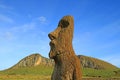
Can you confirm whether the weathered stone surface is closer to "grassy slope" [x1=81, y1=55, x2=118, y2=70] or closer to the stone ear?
"grassy slope" [x1=81, y1=55, x2=118, y2=70]

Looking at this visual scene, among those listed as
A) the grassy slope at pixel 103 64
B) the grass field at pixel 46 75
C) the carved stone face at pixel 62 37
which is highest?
the grassy slope at pixel 103 64

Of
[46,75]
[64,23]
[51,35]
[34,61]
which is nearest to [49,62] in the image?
[34,61]

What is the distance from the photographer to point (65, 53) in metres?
10.3

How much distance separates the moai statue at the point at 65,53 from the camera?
10.1 m

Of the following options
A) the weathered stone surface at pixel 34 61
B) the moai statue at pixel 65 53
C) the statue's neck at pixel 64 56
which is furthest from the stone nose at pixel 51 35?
the weathered stone surface at pixel 34 61

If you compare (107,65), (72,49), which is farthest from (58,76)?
(107,65)

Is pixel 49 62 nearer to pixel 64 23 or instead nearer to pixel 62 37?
pixel 64 23

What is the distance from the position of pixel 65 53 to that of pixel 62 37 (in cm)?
64

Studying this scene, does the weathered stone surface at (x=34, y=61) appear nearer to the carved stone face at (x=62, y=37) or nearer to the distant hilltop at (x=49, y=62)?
the distant hilltop at (x=49, y=62)

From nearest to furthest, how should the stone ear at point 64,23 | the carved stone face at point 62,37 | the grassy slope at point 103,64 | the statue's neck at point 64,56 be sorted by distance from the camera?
1. the statue's neck at point 64,56
2. the carved stone face at point 62,37
3. the stone ear at point 64,23
4. the grassy slope at point 103,64

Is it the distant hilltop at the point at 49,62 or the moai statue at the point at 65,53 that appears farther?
the distant hilltop at the point at 49,62

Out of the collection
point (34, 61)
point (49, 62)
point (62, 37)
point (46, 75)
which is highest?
point (49, 62)

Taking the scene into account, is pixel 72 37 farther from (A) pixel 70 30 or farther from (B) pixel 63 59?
(B) pixel 63 59

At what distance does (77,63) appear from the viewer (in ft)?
33.4
